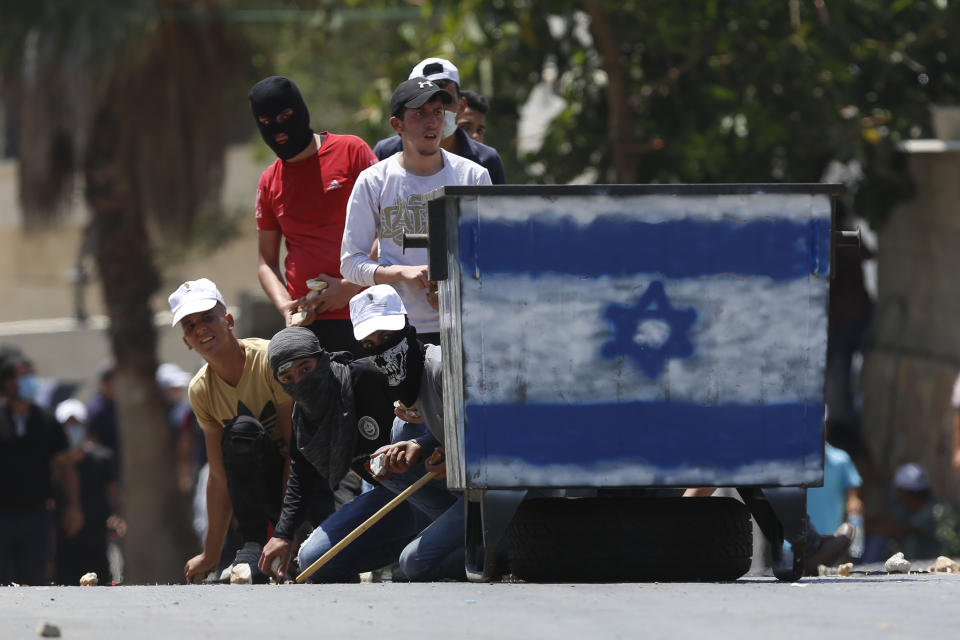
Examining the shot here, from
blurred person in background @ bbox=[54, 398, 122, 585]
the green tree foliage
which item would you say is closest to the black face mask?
the green tree foliage

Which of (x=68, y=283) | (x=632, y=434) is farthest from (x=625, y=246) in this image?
(x=68, y=283)

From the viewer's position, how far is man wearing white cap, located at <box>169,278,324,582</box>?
6656 mm

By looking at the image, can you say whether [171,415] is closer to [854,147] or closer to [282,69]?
[282,69]

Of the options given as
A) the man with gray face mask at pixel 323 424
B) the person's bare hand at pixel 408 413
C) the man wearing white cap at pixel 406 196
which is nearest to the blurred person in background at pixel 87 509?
the man with gray face mask at pixel 323 424

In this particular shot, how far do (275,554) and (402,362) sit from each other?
3.16 ft

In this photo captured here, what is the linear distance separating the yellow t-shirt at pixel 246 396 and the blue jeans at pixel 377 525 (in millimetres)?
441

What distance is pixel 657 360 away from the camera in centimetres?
551

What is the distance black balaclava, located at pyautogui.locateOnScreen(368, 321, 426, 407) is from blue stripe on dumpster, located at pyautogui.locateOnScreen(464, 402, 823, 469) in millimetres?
571

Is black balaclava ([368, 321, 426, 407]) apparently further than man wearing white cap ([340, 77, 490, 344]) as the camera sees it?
No

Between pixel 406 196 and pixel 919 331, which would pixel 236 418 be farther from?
pixel 919 331

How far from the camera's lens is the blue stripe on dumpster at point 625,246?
5.50 m

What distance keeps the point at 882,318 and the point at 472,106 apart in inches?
271

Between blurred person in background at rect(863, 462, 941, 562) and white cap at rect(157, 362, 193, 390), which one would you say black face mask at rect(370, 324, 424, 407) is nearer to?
blurred person in background at rect(863, 462, 941, 562)

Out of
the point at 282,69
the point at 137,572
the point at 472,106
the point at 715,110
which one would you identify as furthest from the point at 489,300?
the point at 282,69
